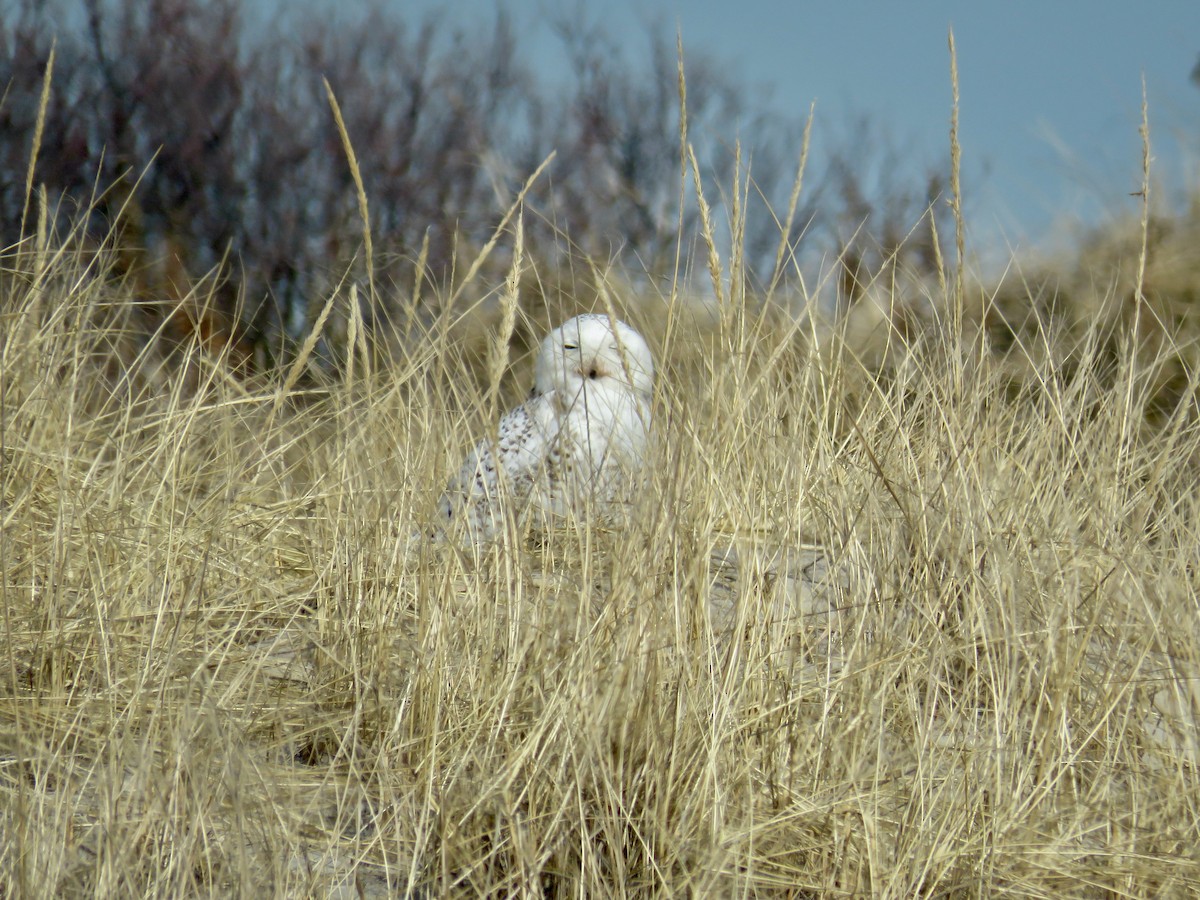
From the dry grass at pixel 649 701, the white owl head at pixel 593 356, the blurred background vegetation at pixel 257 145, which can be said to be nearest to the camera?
the dry grass at pixel 649 701

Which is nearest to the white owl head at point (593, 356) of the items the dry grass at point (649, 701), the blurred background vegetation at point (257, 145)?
the dry grass at point (649, 701)

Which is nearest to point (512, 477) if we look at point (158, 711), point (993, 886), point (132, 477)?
point (132, 477)

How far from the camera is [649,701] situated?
145 cm

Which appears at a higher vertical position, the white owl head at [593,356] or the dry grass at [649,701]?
the white owl head at [593,356]

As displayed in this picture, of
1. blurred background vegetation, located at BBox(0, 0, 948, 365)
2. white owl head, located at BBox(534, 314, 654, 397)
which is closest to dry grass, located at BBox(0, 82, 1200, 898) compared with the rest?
white owl head, located at BBox(534, 314, 654, 397)

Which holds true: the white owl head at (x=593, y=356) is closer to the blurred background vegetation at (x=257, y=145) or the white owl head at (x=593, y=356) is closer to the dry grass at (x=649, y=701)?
the dry grass at (x=649, y=701)

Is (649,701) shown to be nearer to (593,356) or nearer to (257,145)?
(593,356)

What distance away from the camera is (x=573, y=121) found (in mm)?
10828

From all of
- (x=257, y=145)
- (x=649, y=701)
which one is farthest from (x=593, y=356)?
(x=257, y=145)

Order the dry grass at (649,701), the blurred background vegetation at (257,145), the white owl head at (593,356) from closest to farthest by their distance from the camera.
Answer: the dry grass at (649,701) < the white owl head at (593,356) < the blurred background vegetation at (257,145)

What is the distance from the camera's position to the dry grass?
1.38 m

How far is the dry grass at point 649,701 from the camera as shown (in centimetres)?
138

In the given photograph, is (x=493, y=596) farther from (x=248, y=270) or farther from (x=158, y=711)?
(x=248, y=270)

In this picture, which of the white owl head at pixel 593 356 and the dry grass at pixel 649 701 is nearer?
the dry grass at pixel 649 701
